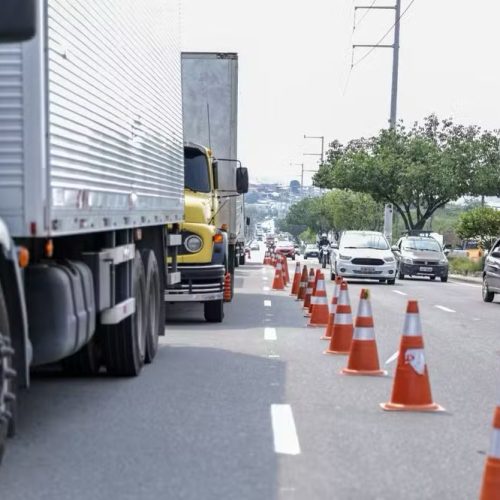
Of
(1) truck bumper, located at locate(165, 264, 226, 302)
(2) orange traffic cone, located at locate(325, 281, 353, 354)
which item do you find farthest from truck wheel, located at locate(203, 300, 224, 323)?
(2) orange traffic cone, located at locate(325, 281, 353, 354)

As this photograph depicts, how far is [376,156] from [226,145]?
1594 inches

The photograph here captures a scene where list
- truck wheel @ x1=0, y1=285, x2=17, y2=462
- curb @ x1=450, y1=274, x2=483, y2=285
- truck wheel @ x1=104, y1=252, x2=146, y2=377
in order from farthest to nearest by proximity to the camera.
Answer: curb @ x1=450, y1=274, x2=483, y2=285
truck wheel @ x1=104, y1=252, x2=146, y2=377
truck wheel @ x1=0, y1=285, x2=17, y2=462

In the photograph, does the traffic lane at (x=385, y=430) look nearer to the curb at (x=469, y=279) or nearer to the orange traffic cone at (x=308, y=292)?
the orange traffic cone at (x=308, y=292)

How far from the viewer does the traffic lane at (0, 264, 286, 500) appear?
22.3ft

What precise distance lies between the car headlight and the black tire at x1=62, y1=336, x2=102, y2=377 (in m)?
5.91

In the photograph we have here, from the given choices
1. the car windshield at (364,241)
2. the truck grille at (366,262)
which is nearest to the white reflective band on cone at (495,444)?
the truck grille at (366,262)

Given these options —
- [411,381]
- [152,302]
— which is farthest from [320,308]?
[411,381]

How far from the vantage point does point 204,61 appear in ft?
75.8

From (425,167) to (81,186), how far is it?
52204mm

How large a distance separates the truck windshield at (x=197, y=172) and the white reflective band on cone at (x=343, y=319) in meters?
5.34

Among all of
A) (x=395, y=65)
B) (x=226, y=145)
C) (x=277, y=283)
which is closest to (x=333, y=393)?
(x=226, y=145)

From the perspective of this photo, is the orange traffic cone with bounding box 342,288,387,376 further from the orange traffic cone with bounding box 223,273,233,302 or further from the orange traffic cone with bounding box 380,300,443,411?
the orange traffic cone with bounding box 223,273,233,302

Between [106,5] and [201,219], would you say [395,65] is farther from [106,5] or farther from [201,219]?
[106,5]

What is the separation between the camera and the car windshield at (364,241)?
37688 mm
